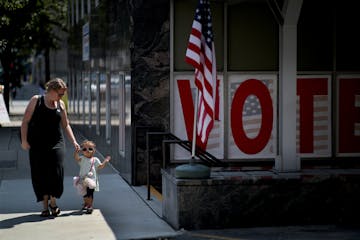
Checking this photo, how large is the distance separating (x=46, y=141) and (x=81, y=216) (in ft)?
3.57

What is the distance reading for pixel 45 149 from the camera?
10250mm

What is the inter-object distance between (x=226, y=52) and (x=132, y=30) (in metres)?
1.63

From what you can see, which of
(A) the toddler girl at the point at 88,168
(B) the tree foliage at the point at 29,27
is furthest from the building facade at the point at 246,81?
(B) the tree foliage at the point at 29,27

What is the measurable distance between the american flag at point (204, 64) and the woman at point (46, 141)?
5.79 ft

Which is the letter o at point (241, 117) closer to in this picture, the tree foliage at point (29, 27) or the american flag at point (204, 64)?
the american flag at point (204, 64)

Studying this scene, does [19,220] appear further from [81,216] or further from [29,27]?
[29,27]

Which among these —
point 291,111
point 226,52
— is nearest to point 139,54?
point 226,52

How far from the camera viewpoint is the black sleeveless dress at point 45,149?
10211 mm

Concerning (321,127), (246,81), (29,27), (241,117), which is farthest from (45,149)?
(29,27)

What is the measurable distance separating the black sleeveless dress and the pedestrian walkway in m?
0.43

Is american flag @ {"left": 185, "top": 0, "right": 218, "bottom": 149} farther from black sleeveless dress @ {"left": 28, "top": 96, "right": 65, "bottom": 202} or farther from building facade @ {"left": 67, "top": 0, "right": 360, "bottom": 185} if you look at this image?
building facade @ {"left": 67, "top": 0, "right": 360, "bottom": 185}

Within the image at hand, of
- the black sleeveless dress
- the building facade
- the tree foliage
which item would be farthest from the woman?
the tree foliage

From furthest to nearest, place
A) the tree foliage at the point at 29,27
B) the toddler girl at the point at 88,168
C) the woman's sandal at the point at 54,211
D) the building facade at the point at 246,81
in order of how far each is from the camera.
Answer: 1. the tree foliage at the point at 29,27
2. the building facade at the point at 246,81
3. the toddler girl at the point at 88,168
4. the woman's sandal at the point at 54,211

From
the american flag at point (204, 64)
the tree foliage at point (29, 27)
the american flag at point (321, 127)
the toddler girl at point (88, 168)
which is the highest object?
the tree foliage at point (29, 27)
